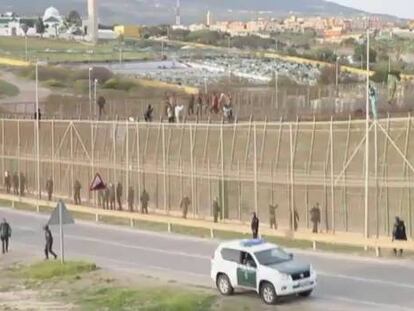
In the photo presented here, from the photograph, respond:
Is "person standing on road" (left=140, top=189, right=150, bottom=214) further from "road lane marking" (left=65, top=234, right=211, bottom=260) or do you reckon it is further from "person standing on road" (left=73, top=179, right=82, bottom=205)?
"person standing on road" (left=73, top=179, right=82, bottom=205)

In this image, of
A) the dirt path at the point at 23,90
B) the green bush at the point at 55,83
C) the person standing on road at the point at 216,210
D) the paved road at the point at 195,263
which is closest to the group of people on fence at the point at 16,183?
the paved road at the point at 195,263

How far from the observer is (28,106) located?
87688 mm

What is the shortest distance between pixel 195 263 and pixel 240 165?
524 inches

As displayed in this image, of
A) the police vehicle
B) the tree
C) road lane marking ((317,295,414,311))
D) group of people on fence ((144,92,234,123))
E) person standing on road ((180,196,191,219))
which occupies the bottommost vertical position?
person standing on road ((180,196,191,219))

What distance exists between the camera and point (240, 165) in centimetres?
4422

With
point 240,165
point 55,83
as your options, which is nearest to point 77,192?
point 240,165

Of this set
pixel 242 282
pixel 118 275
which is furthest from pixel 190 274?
pixel 242 282

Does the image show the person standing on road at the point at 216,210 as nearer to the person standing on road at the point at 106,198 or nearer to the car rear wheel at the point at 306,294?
the person standing on road at the point at 106,198

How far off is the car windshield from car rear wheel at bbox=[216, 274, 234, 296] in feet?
3.91

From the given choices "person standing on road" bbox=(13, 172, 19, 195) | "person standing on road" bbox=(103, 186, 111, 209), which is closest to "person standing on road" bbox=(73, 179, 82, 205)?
"person standing on road" bbox=(103, 186, 111, 209)

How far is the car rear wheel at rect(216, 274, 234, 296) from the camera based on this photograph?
2545cm

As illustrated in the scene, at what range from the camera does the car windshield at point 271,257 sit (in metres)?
24.5

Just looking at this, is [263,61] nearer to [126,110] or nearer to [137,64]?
[137,64]

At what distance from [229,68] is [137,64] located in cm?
1395
